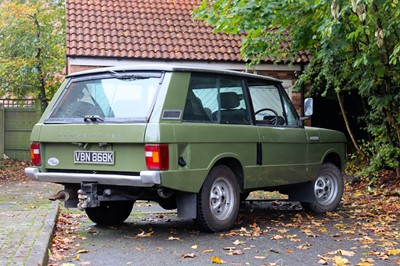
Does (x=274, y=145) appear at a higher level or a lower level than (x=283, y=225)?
higher

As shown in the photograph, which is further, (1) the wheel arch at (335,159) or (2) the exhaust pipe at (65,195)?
(1) the wheel arch at (335,159)

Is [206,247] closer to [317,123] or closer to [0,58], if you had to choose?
[317,123]

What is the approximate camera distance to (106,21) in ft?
56.9

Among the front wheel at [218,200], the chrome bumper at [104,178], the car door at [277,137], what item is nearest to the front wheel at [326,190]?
the car door at [277,137]

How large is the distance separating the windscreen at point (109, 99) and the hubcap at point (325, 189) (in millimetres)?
3305

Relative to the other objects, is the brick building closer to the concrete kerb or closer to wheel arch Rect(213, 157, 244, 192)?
the concrete kerb

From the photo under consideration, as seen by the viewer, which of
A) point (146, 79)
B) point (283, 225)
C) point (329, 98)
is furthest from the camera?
point (329, 98)

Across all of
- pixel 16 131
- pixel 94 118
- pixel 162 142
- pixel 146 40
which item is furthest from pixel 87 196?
pixel 16 131

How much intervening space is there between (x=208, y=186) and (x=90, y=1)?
12.5 meters

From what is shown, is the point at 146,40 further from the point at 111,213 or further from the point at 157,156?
the point at 157,156

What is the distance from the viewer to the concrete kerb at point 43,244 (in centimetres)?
543

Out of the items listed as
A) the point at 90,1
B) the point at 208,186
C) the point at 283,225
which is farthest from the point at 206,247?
the point at 90,1

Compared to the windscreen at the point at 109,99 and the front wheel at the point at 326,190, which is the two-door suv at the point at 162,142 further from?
the front wheel at the point at 326,190

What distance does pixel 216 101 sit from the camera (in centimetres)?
739
